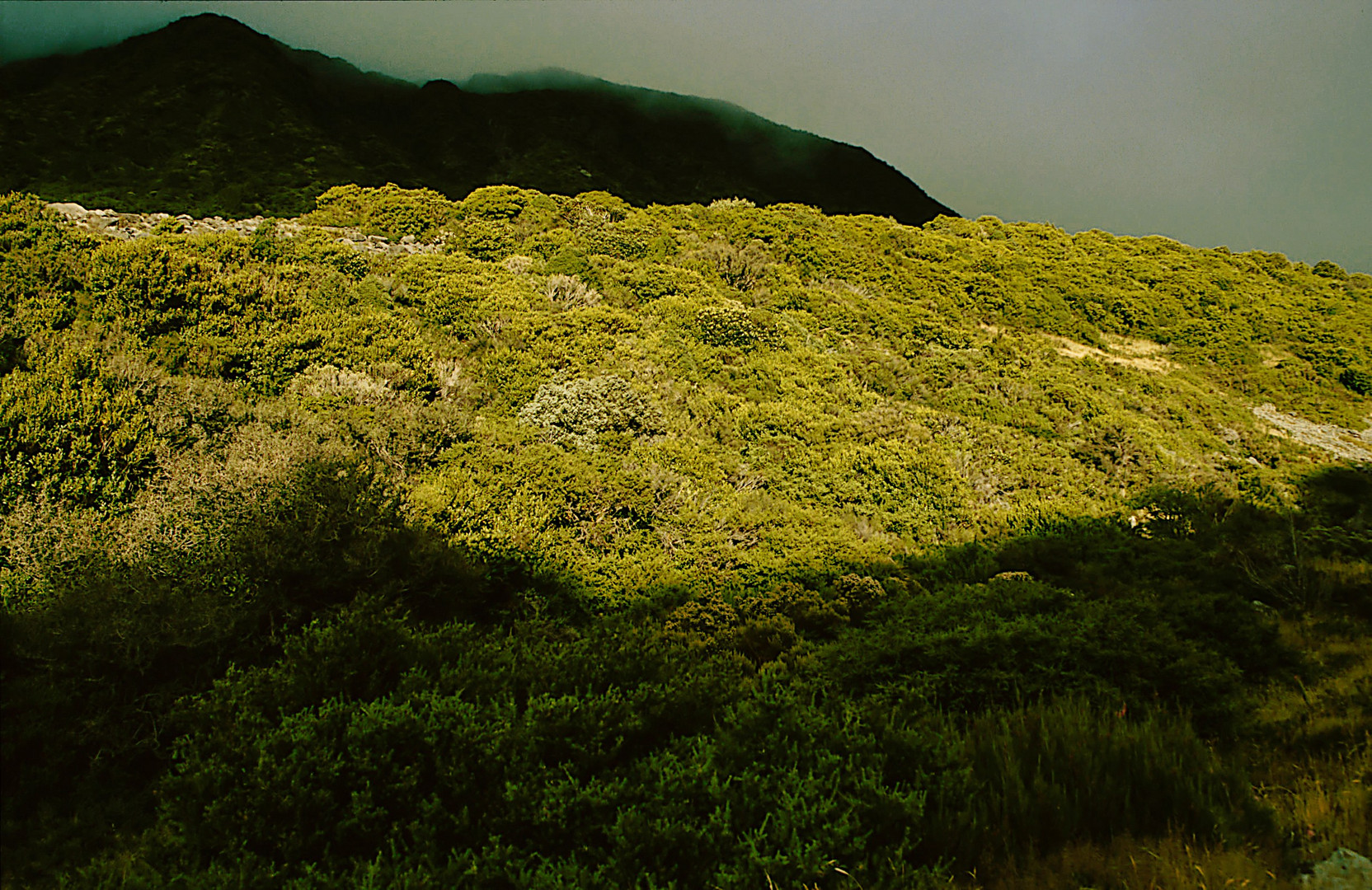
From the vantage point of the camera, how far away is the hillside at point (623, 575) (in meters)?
3.36

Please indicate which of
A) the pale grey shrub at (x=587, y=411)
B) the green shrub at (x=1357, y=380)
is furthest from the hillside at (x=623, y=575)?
the green shrub at (x=1357, y=380)

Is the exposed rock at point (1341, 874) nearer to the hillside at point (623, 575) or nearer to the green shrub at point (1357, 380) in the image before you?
the hillside at point (623, 575)

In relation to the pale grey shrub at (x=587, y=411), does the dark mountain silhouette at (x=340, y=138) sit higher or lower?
higher

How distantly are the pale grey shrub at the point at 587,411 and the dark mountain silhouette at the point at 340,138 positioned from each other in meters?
15.3

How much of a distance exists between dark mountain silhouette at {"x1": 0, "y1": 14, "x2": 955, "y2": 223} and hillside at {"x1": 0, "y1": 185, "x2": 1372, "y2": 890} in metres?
9.13

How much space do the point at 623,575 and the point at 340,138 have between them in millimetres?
33069

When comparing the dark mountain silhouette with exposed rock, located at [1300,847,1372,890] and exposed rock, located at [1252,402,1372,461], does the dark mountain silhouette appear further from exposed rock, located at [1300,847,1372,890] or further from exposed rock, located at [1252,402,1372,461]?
exposed rock, located at [1300,847,1372,890]

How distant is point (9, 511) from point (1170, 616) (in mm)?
13238

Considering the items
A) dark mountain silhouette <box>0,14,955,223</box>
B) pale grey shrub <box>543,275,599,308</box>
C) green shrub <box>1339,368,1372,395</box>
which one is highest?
dark mountain silhouette <box>0,14,955,223</box>

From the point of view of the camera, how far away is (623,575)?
9148mm

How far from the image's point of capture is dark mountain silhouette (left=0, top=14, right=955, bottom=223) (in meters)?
25.6

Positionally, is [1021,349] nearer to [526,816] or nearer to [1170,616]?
[1170,616]

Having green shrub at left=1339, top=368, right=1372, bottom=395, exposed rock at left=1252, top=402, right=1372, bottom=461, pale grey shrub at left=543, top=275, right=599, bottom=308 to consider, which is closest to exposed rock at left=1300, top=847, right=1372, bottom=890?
pale grey shrub at left=543, top=275, right=599, bottom=308

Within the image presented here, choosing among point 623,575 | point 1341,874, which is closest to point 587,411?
point 623,575
